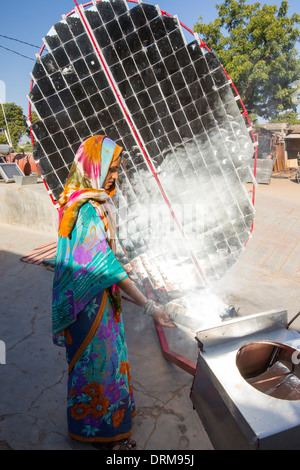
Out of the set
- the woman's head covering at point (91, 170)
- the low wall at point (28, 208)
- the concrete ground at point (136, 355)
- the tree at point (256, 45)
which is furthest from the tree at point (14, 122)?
the woman's head covering at point (91, 170)

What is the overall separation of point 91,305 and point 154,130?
2278 millimetres

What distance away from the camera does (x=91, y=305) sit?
1880mm

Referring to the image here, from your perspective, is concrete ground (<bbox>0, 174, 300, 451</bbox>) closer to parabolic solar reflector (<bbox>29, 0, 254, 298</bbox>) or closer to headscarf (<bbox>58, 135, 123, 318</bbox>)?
parabolic solar reflector (<bbox>29, 0, 254, 298</bbox>)

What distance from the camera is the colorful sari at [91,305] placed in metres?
1.79

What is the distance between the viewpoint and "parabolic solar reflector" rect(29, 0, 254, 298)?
2.93 m

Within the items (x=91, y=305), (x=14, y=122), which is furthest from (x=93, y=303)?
(x=14, y=122)

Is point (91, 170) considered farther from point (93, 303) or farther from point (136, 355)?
point (136, 355)

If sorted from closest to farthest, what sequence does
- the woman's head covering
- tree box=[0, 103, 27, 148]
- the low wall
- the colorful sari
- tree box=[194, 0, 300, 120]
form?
the colorful sari
the woman's head covering
the low wall
tree box=[194, 0, 300, 120]
tree box=[0, 103, 27, 148]

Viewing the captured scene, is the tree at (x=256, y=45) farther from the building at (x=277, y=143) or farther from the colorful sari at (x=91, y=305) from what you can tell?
the colorful sari at (x=91, y=305)

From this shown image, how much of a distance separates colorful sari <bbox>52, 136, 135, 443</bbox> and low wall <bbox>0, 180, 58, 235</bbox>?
16.6 ft

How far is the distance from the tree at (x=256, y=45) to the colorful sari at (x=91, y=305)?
51.1 feet

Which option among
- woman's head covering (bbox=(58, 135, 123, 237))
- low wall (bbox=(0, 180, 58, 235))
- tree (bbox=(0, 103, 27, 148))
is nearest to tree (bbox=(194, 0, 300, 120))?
low wall (bbox=(0, 180, 58, 235))
